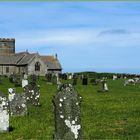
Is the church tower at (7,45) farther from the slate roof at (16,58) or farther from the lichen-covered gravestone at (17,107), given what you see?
the lichen-covered gravestone at (17,107)

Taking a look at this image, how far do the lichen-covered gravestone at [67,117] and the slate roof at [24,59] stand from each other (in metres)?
107

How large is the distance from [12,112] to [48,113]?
188 centimetres

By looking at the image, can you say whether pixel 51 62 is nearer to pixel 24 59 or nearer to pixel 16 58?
pixel 24 59

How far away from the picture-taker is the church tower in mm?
143000

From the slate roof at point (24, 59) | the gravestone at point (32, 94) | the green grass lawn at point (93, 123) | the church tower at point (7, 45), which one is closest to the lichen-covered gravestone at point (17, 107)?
the green grass lawn at point (93, 123)

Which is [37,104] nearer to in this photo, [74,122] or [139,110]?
[139,110]

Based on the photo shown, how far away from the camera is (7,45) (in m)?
144

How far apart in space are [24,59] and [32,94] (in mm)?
93760

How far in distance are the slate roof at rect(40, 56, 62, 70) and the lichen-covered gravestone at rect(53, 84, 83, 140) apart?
357ft

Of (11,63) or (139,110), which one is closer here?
(139,110)

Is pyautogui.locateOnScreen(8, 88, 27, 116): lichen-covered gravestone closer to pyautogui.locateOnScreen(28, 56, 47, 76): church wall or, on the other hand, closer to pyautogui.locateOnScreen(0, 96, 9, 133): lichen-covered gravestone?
pyautogui.locateOnScreen(0, 96, 9, 133): lichen-covered gravestone

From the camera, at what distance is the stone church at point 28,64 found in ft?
406

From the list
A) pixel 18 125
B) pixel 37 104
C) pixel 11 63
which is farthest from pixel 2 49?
pixel 18 125

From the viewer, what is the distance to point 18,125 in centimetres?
2309
